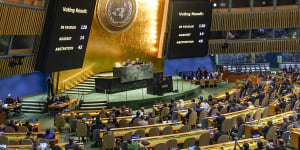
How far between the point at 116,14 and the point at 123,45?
250cm

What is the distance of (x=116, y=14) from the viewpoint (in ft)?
85.9

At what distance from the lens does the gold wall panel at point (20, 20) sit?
17766 millimetres

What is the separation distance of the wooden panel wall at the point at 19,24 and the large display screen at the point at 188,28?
7.59m

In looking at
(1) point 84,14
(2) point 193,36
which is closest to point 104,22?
(2) point 193,36

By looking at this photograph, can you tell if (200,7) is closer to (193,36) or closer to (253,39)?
(193,36)

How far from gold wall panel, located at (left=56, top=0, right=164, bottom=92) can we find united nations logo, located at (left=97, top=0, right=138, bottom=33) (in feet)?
1.28

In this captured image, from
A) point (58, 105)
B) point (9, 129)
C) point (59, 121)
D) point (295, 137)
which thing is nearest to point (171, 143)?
point (295, 137)

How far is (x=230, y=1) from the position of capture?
102ft

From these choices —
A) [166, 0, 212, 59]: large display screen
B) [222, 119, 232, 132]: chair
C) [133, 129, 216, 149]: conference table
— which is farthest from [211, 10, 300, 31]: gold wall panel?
[133, 129, 216, 149]: conference table

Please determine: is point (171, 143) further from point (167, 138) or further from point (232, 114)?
point (232, 114)

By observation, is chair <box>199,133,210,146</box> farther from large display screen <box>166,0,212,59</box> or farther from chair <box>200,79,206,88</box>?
chair <box>200,79,206,88</box>

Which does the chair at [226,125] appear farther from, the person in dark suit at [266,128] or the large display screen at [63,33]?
the large display screen at [63,33]

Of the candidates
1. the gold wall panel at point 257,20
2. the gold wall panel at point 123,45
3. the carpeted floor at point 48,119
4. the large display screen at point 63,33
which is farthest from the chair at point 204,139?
the gold wall panel at point 257,20

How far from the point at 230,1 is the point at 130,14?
9.40m
